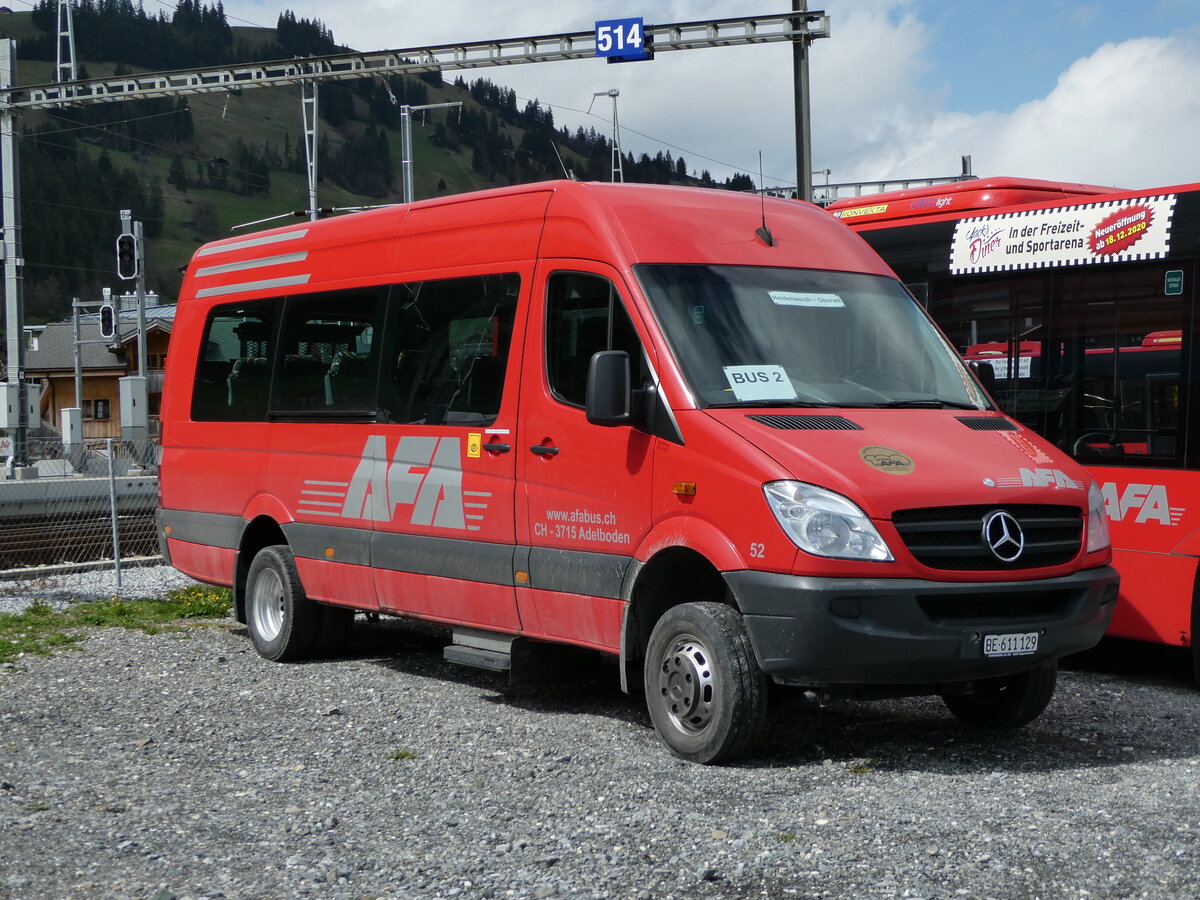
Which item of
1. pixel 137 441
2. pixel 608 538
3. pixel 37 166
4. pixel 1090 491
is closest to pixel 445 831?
pixel 608 538

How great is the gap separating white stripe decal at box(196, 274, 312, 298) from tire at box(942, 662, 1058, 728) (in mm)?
5311

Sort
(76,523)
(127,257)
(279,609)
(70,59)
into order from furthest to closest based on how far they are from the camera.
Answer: (70,59) < (127,257) < (76,523) < (279,609)

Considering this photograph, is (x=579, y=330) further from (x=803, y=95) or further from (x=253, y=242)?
(x=803, y=95)

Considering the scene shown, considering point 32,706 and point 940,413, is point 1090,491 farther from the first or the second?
point 32,706

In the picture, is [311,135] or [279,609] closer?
[279,609]

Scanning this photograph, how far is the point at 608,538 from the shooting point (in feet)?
25.0

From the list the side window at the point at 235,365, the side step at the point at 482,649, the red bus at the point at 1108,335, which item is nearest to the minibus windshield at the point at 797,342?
the red bus at the point at 1108,335

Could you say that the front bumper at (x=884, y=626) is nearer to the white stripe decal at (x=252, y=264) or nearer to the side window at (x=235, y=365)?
the white stripe decal at (x=252, y=264)

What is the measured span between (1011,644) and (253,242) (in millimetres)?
6743

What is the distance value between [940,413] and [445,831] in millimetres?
3218

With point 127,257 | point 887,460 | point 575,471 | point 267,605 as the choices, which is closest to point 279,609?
point 267,605

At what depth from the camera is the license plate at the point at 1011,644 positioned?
6.70 metres

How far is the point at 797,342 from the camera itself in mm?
7590

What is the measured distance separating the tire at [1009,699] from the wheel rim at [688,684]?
4.82 ft
